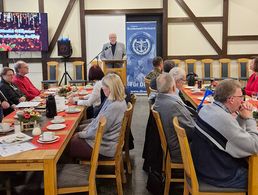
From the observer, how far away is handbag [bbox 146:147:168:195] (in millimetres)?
3266

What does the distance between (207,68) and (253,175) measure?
7060 millimetres

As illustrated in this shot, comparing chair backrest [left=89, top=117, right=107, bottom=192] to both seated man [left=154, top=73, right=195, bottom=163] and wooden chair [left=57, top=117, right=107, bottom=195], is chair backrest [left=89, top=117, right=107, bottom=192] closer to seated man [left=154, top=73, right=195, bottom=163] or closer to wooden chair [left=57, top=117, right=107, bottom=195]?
wooden chair [left=57, top=117, right=107, bottom=195]

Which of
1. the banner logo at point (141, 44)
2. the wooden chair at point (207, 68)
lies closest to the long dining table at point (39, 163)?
the banner logo at point (141, 44)

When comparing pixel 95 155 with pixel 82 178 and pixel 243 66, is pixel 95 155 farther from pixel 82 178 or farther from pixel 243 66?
pixel 243 66

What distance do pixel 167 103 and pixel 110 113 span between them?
1.77ft

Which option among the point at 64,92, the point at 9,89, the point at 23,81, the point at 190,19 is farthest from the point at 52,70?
the point at 64,92

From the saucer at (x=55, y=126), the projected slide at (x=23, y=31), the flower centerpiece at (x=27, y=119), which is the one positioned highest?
the projected slide at (x=23, y=31)

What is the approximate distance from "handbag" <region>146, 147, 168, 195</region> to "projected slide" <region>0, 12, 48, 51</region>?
653 cm

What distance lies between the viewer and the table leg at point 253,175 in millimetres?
2244

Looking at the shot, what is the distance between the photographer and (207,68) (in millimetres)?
9070

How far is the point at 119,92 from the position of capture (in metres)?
3.25

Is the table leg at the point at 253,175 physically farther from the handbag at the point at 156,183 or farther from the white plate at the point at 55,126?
the white plate at the point at 55,126

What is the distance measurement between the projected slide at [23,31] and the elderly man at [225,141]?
7320 mm

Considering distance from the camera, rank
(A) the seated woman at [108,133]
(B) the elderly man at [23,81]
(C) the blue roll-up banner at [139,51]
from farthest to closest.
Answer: (C) the blue roll-up banner at [139,51], (B) the elderly man at [23,81], (A) the seated woman at [108,133]
